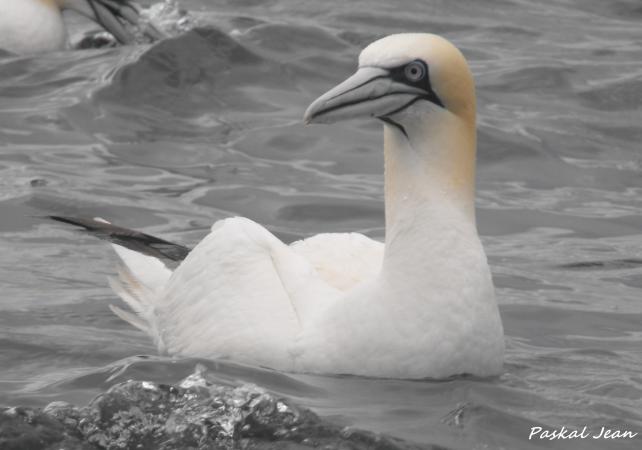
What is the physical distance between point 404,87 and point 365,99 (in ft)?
0.55

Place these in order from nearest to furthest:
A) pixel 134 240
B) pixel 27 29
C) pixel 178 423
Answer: pixel 178 423, pixel 134 240, pixel 27 29

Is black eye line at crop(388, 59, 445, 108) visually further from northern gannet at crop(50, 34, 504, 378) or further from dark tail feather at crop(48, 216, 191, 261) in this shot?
dark tail feather at crop(48, 216, 191, 261)

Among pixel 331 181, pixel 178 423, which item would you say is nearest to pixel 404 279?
pixel 178 423

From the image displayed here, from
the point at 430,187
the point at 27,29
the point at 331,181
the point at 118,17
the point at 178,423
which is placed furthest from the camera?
the point at 118,17

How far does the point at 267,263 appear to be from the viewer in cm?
743

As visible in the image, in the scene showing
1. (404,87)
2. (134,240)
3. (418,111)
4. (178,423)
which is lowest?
(178,423)

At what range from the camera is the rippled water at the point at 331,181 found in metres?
6.87

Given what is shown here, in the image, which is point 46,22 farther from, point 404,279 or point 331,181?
point 404,279

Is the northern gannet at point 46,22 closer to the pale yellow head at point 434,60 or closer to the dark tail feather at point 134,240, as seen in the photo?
the dark tail feather at point 134,240

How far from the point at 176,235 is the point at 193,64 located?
4.42 m

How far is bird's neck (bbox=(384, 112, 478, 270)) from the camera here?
22.8 feet

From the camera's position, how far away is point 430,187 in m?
6.98

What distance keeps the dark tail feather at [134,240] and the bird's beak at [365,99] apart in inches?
70.4

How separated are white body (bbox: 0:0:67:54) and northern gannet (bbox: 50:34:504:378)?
8027 mm
